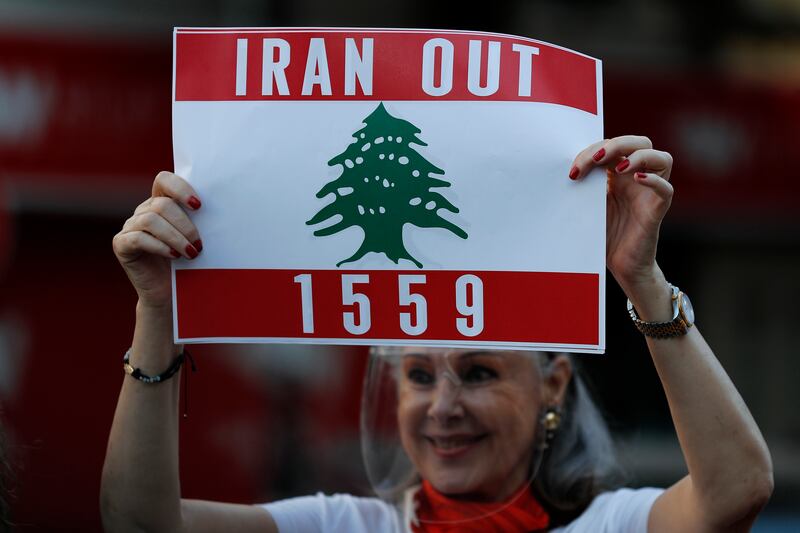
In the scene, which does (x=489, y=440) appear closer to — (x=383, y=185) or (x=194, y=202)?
(x=383, y=185)

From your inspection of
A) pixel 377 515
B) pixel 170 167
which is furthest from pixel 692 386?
pixel 170 167

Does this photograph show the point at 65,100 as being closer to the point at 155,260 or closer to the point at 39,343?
the point at 39,343

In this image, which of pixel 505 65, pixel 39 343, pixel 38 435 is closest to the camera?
pixel 505 65

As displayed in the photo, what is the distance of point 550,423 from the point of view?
2545 mm

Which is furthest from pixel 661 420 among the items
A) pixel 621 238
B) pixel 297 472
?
pixel 621 238

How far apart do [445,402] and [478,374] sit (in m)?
0.10

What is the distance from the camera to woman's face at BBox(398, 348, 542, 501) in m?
2.45

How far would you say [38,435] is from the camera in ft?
22.3

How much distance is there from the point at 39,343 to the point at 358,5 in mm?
4002

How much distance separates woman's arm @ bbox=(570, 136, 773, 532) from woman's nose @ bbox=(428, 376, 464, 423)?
1.71 feet

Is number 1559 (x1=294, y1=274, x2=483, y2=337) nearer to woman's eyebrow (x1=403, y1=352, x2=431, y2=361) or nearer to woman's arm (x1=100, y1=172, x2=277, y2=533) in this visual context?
woman's arm (x1=100, y1=172, x2=277, y2=533)

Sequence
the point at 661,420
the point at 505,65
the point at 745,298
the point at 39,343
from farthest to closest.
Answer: the point at 745,298, the point at 661,420, the point at 39,343, the point at 505,65

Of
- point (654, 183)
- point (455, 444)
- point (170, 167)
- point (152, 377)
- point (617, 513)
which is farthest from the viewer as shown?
point (170, 167)

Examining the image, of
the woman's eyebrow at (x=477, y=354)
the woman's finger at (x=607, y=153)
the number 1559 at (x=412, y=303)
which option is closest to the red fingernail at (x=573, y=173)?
the woman's finger at (x=607, y=153)
